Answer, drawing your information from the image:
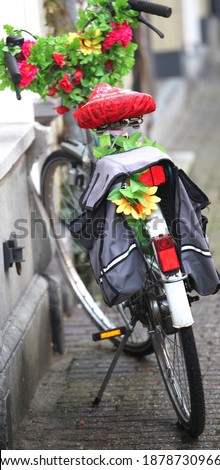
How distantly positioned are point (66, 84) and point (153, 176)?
3.40 feet

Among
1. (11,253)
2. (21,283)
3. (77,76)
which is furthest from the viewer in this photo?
(21,283)

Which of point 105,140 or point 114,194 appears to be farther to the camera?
point 105,140

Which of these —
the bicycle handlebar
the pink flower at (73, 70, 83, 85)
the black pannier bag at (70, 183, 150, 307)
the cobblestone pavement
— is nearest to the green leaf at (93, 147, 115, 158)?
the black pannier bag at (70, 183, 150, 307)

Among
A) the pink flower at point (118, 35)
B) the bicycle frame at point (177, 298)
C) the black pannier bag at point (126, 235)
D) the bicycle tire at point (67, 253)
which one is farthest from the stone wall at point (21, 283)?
the bicycle frame at point (177, 298)

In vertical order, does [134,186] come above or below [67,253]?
above

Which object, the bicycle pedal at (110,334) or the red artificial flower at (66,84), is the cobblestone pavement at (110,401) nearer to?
the bicycle pedal at (110,334)

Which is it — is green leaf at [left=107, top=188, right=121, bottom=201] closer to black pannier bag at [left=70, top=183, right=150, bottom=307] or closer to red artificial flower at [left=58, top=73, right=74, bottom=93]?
black pannier bag at [left=70, top=183, right=150, bottom=307]

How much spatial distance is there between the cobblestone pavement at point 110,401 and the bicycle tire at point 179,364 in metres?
0.13

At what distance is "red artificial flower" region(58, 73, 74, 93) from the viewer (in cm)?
533

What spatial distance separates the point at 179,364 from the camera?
4.89 m

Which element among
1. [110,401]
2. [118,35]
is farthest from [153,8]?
[110,401]

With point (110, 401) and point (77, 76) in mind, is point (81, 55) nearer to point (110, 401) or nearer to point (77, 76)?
point (77, 76)
